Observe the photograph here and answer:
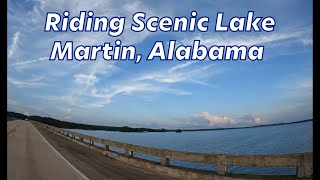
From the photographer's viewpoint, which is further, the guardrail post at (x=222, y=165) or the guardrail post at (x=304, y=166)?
the guardrail post at (x=222, y=165)

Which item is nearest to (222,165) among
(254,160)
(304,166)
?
(254,160)

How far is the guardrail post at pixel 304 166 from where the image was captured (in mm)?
8172

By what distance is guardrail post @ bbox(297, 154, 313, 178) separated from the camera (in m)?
8.17

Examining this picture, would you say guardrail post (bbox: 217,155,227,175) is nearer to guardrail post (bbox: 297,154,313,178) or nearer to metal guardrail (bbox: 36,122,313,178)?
metal guardrail (bbox: 36,122,313,178)

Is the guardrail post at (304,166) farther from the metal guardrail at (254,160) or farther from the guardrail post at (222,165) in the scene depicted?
the guardrail post at (222,165)

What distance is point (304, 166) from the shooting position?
27.1 feet

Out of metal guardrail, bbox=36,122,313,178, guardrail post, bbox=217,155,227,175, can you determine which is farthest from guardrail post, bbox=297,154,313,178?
guardrail post, bbox=217,155,227,175

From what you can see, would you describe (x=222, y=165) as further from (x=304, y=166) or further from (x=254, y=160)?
(x=304, y=166)

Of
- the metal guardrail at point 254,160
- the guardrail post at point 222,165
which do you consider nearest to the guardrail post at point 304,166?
the metal guardrail at point 254,160

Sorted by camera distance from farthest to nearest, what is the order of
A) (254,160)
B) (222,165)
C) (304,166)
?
(222,165), (254,160), (304,166)

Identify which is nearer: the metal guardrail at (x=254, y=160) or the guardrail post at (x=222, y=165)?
the metal guardrail at (x=254, y=160)
